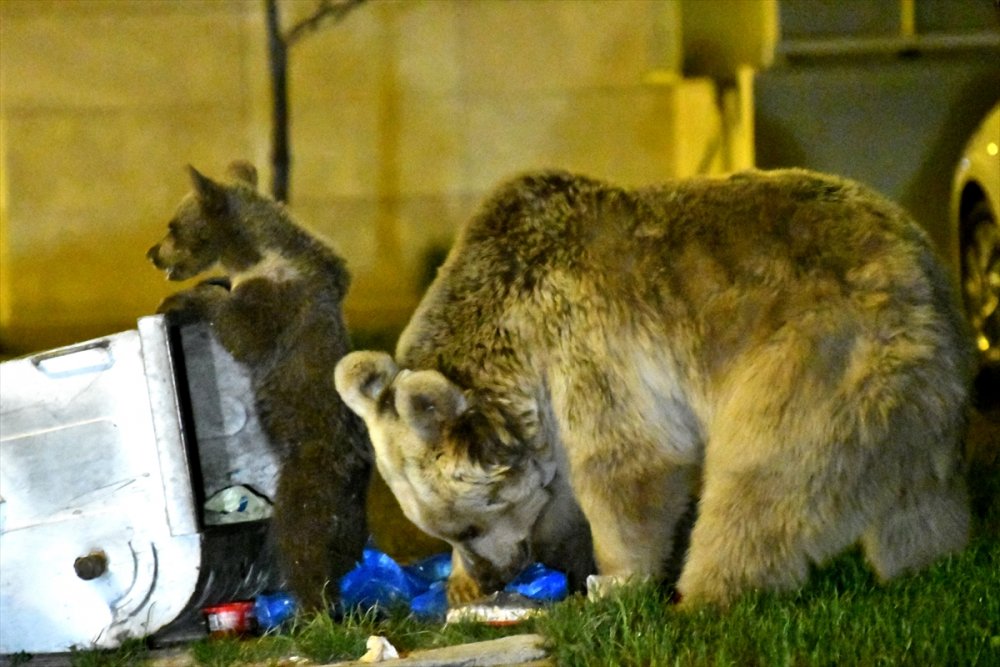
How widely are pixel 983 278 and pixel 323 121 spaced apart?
20.1 ft

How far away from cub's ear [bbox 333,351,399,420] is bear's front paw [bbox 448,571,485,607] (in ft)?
2.90

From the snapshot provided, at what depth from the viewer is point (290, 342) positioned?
5176 mm

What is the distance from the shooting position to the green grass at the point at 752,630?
4141mm

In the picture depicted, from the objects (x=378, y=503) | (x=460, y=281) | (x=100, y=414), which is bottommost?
(x=378, y=503)

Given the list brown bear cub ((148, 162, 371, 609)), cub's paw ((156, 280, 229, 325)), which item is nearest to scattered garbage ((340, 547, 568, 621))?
brown bear cub ((148, 162, 371, 609))

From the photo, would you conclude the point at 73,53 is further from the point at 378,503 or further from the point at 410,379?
the point at 410,379

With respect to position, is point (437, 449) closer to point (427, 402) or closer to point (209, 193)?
point (427, 402)

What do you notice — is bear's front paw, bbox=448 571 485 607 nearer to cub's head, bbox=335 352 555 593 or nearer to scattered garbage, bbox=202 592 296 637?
cub's head, bbox=335 352 555 593

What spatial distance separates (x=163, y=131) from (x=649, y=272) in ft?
26.4

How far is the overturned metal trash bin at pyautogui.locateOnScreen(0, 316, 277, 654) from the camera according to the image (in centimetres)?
486

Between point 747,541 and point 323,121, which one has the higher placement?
point 323,121

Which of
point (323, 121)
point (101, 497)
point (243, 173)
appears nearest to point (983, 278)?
point (243, 173)

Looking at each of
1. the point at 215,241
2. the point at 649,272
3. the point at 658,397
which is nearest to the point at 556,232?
the point at 649,272

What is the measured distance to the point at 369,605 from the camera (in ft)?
16.9
